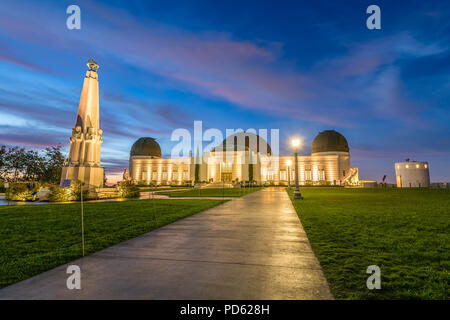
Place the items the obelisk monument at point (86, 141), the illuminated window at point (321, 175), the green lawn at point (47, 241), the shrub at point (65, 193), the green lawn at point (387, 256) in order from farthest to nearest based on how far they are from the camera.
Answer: the illuminated window at point (321, 175) → the obelisk monument at point (86, 141) → the shrub at point (65, 193) → the green lawn at point (47, 241) → the green lawn at point (387, 256)

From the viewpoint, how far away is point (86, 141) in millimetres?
20422

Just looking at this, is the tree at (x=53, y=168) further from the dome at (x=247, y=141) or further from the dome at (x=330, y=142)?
the dome at (x=330, y=142)

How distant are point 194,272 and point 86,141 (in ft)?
68.7

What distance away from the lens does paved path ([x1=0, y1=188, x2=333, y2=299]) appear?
9.63 feet

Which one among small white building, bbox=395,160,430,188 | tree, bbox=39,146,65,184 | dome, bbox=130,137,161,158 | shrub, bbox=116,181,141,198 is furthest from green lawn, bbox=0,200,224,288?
dome, bbox=130,137,161,158

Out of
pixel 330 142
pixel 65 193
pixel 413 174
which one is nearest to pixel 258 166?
pixel 330 142

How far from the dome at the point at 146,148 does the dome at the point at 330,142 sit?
188 ft

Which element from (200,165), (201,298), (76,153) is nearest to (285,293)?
(201,298)

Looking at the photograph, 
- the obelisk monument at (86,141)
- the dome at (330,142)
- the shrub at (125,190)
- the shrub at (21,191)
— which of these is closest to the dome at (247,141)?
the dome at (330,142)

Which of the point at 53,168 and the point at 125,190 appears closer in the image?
the point at 125,190

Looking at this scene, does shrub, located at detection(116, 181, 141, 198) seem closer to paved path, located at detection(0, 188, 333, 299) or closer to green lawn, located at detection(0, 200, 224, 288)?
green lawn, located at detection(0, 200, 224, 288)

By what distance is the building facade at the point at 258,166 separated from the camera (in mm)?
68750

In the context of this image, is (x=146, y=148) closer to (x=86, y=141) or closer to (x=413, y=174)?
(x=86, y=141)
